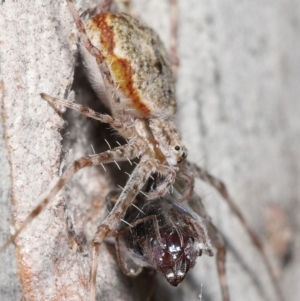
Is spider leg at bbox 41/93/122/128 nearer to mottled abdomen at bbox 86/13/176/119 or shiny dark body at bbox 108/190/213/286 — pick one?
mottled abdomen at bbox 86/13/176/119

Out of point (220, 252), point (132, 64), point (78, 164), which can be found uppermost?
point (132, 64)

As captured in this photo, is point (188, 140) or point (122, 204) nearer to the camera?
point (122, 204)

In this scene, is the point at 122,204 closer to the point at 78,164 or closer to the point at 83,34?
the point at 78,164

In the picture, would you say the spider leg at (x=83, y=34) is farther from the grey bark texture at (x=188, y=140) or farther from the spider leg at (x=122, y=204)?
the spider leg at (x=122, y=204)

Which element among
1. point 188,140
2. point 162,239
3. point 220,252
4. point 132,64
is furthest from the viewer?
point 188,140

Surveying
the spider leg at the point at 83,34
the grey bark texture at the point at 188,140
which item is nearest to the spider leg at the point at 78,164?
the grey bark texture at the point at 188,140

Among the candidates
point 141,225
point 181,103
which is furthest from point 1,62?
point 181,103

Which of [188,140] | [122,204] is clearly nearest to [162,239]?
[122,204]
